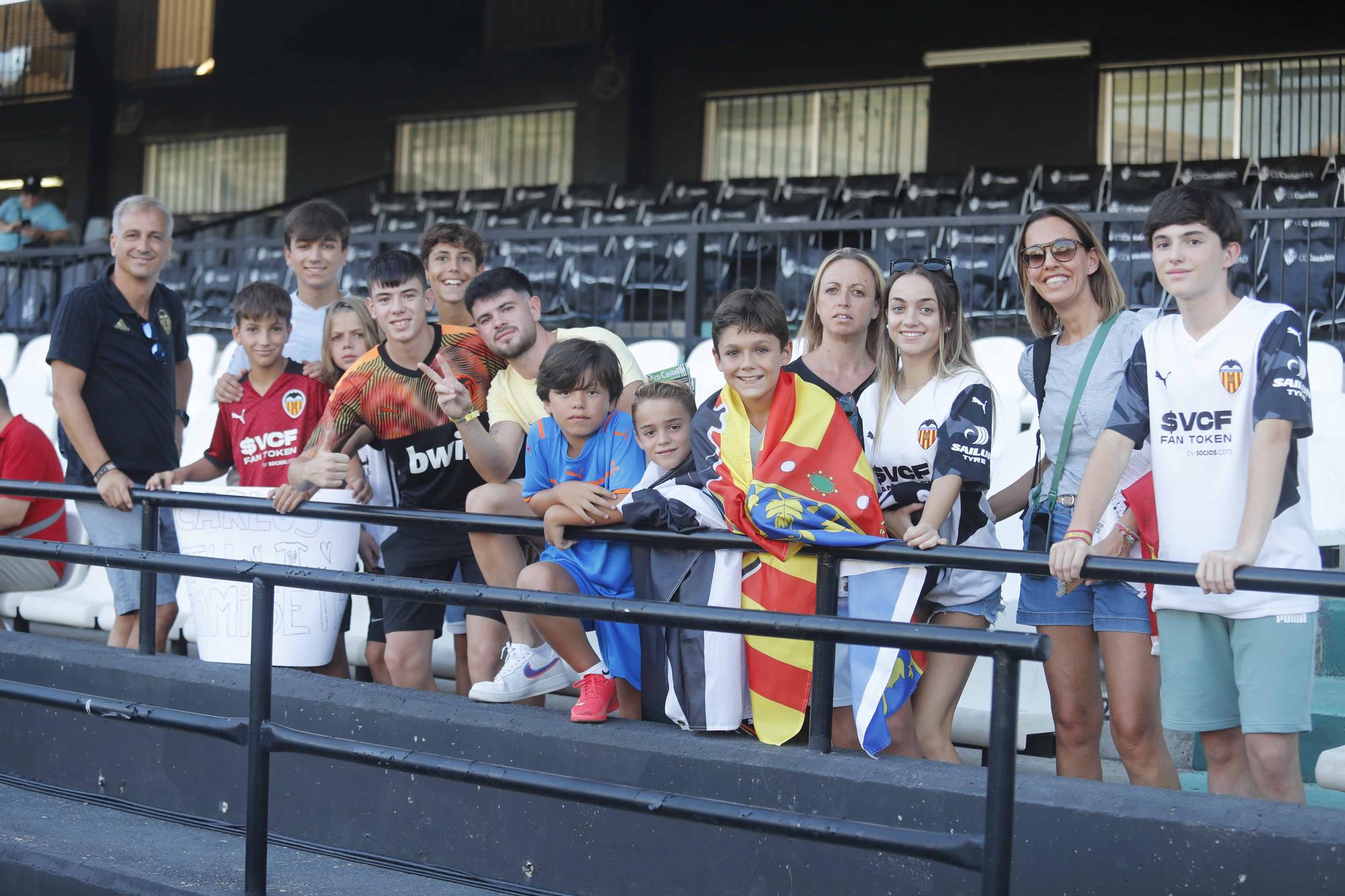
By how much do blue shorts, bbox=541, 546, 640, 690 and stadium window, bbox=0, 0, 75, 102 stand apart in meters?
16.3

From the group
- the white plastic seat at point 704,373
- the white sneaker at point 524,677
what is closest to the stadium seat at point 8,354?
the white plastic seat at point 704,373

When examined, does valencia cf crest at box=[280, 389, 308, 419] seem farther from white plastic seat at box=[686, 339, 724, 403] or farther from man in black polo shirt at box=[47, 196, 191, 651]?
white plastic seat at box=[686, 339, 724, 403]

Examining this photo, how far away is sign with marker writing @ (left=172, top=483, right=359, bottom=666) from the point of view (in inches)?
152

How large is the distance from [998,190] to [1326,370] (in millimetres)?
4756

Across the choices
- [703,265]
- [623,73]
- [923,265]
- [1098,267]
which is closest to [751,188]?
[623,73]

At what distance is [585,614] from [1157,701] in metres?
1.30

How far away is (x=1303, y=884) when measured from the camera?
2.38 meters

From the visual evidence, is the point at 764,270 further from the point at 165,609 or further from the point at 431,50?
the point at 431,50

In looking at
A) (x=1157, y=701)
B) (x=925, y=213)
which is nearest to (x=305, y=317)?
(x=1157, y=701)

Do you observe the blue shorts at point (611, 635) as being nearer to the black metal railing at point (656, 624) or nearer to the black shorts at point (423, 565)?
the black metal railing at point (656, 624)

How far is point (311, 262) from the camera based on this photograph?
4824 millimetres

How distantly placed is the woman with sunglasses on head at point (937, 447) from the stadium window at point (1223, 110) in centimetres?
896

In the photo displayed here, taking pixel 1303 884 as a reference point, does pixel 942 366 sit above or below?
above

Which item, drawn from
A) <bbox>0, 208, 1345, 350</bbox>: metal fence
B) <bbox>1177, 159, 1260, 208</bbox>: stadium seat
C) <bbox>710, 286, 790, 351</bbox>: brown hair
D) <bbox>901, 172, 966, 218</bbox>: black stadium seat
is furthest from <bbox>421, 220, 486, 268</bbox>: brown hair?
<bbox>1177, 159, 1260, 208</bbox>: stadium seat
